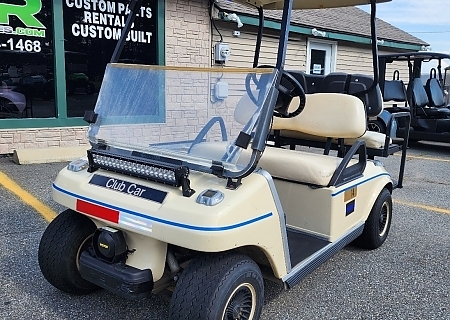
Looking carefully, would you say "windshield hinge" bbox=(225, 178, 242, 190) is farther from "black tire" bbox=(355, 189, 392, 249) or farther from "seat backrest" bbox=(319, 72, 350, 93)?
"seat backrest" bbox=(319, 72, 350, 93)

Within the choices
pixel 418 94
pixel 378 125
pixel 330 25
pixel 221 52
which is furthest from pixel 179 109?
pixel 330 25

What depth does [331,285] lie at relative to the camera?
2863 mm

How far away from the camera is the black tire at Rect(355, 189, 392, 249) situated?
331 centimetres

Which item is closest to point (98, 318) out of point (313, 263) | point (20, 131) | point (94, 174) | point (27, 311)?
point (27, 311)

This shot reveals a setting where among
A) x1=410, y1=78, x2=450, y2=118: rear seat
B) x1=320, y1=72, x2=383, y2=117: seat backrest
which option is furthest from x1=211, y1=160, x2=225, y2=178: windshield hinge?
x1=410, y1=78, x2=450, y2=118: rear seat

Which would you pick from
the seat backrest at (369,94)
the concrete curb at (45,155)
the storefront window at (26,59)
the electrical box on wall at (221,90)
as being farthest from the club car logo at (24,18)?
the electrical box on wall at (221,90)

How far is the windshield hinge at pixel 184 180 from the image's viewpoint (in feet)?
6.63

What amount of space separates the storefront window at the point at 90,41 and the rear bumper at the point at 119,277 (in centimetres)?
453

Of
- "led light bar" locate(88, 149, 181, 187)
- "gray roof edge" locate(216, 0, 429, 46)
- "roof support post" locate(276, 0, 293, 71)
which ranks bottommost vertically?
"led light bar" locate(88, 149, 181, 187)

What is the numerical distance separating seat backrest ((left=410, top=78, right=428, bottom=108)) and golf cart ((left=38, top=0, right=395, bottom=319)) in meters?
6.02

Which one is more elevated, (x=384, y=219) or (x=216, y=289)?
(x=216, y=289)

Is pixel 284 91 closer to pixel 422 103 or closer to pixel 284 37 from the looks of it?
pixel 284 37

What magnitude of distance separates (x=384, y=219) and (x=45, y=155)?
4392 mm

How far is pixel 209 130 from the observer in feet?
7.79
